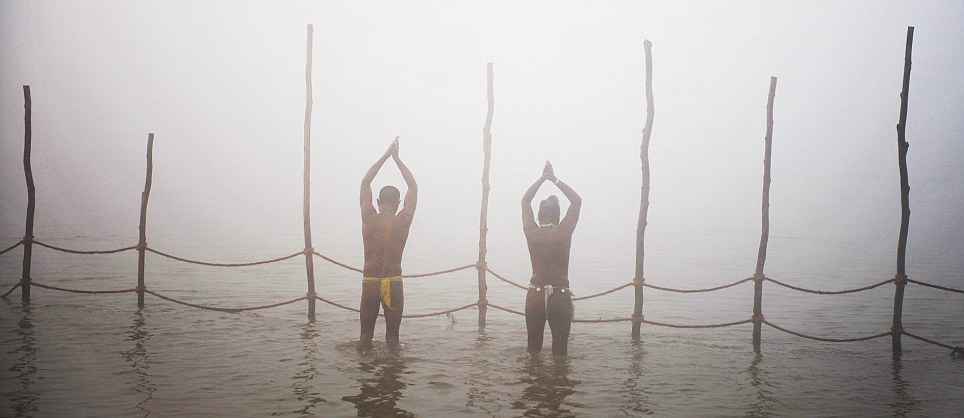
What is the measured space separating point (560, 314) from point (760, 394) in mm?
2503

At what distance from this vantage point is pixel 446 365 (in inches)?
376

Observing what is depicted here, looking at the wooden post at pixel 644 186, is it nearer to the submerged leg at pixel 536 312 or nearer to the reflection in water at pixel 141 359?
the submerged leg at pixel 536 312

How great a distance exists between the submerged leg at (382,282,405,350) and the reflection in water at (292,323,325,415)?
1024 millimetres

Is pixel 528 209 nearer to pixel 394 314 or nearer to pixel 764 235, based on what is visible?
pixel 394 314

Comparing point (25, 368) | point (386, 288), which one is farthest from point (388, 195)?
point (25, 368)

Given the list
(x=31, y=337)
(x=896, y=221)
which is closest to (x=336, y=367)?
(x=31, y=337)

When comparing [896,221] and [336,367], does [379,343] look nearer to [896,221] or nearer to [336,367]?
[336,367]

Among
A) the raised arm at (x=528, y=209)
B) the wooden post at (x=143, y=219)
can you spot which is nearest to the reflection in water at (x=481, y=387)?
the raised arm at (x=528, y=209)

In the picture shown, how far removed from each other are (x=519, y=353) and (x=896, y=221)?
89.5 m

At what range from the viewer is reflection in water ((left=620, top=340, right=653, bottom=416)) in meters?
7.65

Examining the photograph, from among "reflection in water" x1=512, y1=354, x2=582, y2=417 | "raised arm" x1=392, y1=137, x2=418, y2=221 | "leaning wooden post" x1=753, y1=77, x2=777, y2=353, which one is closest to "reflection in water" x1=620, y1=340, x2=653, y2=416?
"reflection in water" x1=512, y1=354, x2=582, y2=417

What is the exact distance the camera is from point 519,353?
1041cm

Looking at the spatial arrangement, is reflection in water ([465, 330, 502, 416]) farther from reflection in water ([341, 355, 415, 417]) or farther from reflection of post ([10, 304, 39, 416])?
reflection of post ([10, 304, 39, 416])

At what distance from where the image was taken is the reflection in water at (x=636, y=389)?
7.65 m
